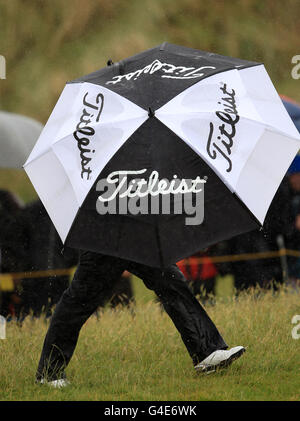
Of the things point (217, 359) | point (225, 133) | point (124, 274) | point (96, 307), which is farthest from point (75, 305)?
point (124, 274)

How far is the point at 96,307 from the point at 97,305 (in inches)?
0.4

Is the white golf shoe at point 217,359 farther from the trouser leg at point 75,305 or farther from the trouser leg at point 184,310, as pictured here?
the trouser leg at point 75,305

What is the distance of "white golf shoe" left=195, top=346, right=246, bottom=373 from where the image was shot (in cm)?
443

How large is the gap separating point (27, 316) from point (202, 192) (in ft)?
9.99

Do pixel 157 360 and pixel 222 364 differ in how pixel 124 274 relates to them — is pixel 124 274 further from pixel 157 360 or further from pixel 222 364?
pixel 222 364

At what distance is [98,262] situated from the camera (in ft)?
14.2

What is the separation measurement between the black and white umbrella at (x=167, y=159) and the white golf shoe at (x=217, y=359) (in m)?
0.83

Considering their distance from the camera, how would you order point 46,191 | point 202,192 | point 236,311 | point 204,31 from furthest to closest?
point 204,31 → point 236,311 → point 46,191 → point 202,192

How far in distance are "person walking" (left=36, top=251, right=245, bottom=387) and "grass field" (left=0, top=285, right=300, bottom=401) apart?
0.10 meters

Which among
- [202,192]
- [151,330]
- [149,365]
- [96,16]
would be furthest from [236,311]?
→ [96,16]

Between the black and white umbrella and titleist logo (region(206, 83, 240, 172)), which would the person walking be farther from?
titleist logo (region(206, 83, 240, 172))

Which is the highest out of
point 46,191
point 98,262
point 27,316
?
point 46,191

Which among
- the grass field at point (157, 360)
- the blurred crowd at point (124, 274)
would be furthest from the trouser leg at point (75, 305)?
the blurred crowd at point (124, 274)

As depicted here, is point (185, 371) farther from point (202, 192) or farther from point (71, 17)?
point (71, 17)
